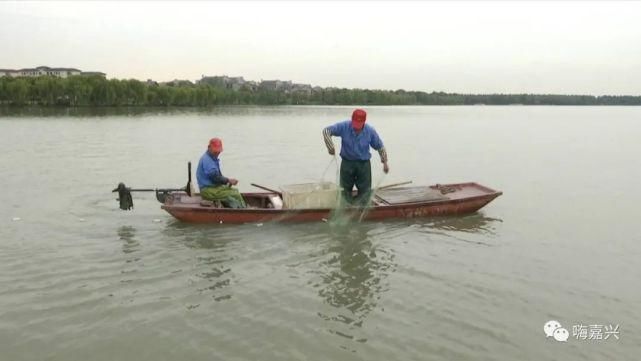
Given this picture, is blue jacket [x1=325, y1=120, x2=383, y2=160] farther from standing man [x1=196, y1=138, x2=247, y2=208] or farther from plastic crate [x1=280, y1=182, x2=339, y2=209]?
standing man [x1=196, y1=138, x2=247, y2=208]

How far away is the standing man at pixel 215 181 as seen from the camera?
10633 millimetres

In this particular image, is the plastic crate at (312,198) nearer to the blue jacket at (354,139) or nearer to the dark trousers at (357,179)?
the dark trousers at (357,179)

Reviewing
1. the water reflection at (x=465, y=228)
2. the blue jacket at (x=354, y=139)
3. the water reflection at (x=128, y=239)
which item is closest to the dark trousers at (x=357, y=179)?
the blue jacket at (x=354, y=139)

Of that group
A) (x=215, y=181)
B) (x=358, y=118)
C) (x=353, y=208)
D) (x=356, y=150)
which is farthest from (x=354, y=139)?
(x=215, y=181)

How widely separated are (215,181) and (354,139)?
3097 mm

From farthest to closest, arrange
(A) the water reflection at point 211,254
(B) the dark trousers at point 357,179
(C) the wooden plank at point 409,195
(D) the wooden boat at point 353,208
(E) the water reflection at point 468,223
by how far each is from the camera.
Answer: (C) the wooden plank at point 409,195
(E) the water reflection at point 468,223
(B) the dark trousers at point 357,179
(D) the wooden boat at point 353,208
(A) the water reflection at point 211,254

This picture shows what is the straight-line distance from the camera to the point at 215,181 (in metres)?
10.8

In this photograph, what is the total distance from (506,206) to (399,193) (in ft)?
11.4

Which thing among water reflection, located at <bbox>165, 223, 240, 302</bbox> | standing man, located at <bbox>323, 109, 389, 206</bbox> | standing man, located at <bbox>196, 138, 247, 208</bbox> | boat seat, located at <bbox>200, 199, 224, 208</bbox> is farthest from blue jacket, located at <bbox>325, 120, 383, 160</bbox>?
water reflection, located at <bbox>165, 223, 240, 302</bbox>

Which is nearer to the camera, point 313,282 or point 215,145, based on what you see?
point 313,282

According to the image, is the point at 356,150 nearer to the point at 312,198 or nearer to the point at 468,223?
the point at 312,198

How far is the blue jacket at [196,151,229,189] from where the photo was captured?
10656 mm

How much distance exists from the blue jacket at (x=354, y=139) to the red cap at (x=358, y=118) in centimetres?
16

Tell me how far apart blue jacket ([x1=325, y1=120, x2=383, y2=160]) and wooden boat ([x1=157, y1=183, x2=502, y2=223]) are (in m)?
1.21
